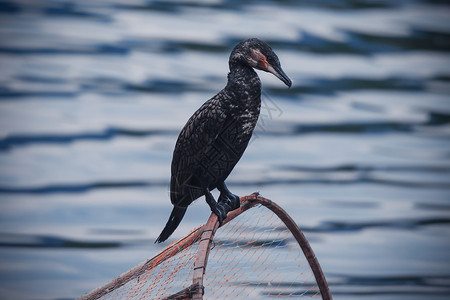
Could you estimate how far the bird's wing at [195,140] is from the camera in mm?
1767

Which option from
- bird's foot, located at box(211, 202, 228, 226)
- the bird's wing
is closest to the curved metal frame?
bird's foot, located at box(211, 202, 228, 226)

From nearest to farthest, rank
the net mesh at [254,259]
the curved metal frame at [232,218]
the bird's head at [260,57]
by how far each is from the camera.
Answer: the curved metal frame at [232,218], the bird's head at [260,57], the net mesh at [254,259]

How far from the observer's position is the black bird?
5.65 feet

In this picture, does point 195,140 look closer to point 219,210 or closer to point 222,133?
point 222,133

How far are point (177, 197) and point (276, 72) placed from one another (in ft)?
1.69

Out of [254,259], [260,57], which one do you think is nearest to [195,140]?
[260,57]

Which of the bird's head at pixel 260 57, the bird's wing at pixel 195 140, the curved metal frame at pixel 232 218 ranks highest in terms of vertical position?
the bird's head at pixel 260 57

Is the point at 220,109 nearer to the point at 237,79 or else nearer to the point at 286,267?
the point at 237,79

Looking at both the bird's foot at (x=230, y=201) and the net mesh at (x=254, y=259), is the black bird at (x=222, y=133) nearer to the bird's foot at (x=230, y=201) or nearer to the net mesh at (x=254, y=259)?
the bird's foot at (x=230, y=201)

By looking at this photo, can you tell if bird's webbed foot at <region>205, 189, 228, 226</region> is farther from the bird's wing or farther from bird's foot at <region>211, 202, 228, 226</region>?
the bird's wing

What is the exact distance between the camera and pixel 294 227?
182 centimetres

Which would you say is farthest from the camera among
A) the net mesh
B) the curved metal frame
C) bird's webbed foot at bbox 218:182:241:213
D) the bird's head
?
the net mesh

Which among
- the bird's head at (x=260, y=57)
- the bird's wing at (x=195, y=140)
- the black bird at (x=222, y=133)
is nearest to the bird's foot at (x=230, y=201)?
the black bird at (x=222, y=133)

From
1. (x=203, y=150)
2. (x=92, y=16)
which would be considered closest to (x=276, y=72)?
(x=203, y=150)
